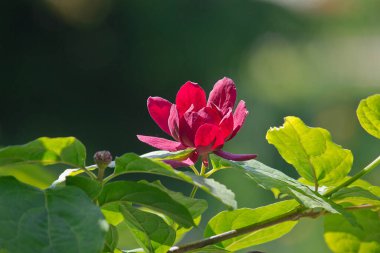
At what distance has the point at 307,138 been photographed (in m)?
0.56

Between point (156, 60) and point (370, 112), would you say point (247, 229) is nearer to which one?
point (370, 112)

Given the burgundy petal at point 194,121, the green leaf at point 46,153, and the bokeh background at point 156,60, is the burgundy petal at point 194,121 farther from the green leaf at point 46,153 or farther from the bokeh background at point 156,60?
the bokeh background at point 156,60

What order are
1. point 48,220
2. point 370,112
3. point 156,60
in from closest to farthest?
1. point 48,220
2. point 370,112
3. point 156,60

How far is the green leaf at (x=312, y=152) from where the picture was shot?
1.82 ft

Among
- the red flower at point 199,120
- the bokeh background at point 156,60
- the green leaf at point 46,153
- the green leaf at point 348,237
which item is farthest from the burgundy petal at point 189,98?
the bokeh background at point 156,60

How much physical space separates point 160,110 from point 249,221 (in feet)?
0.35

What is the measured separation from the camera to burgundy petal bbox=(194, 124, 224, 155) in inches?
19.1

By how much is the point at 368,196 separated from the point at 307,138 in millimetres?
64

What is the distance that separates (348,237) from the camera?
0.68m

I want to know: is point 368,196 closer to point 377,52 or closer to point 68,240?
point 68,240

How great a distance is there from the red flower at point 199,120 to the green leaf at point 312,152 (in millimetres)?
54

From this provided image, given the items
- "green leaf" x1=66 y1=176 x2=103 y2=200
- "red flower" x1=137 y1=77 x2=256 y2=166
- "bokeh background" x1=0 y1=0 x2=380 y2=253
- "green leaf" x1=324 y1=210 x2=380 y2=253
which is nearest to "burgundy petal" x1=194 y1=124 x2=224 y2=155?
"red flower" x1=137 y1=77 x2=256 y2=166

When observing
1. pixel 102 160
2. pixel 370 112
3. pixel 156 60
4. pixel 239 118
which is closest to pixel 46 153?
pixel 102 160

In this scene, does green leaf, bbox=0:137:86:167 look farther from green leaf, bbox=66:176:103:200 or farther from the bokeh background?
the bokeh background
